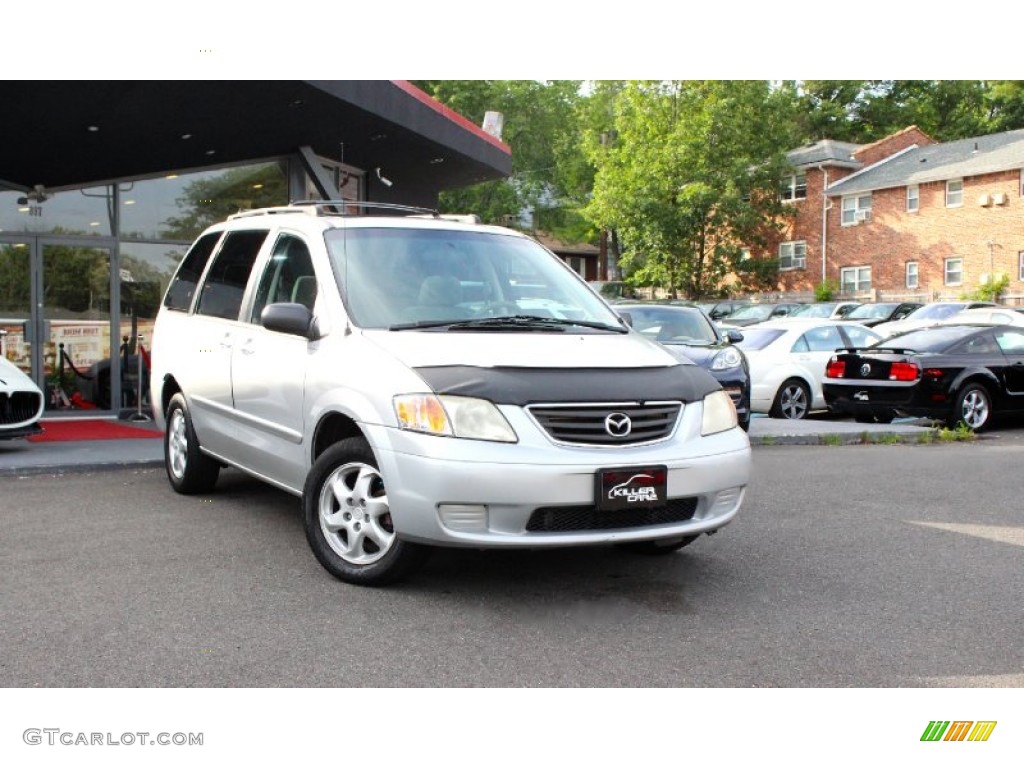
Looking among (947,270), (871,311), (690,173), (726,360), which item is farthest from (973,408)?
(947,270)

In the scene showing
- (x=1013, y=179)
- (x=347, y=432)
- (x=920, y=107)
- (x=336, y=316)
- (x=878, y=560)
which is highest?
(x=920, y=107)

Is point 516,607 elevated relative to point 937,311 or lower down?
lower down

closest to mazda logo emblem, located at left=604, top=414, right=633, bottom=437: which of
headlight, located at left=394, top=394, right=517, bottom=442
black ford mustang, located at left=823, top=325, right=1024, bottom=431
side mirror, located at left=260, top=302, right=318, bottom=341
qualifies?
headlight, located at left=394, top=394, right=517, bottom=442

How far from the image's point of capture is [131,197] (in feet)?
45.2

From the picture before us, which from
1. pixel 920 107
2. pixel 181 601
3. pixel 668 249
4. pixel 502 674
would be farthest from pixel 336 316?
pixel 920 107

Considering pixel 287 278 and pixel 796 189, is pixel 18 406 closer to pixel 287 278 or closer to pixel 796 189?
pixel 287 278

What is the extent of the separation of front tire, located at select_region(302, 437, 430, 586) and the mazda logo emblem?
40.7 inches

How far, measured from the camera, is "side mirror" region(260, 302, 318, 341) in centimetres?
562

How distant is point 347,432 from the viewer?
5.58 metres

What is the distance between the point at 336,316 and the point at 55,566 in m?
1.98

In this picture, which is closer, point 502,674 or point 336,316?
point 502,674

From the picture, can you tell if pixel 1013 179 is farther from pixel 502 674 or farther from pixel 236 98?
pixel 502 674

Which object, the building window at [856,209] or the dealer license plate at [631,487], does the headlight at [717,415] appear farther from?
the building window at [856,209]

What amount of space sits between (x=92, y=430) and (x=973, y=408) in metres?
10.6
